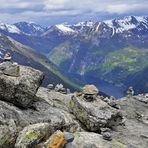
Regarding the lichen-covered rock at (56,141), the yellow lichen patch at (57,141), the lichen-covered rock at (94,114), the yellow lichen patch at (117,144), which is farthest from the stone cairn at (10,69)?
the yellow lichen patch at (117,144)

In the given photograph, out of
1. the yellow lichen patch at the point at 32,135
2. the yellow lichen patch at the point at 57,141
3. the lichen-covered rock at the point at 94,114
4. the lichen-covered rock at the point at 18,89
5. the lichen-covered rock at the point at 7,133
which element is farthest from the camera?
the lichen-covered rock at the point at 94,114

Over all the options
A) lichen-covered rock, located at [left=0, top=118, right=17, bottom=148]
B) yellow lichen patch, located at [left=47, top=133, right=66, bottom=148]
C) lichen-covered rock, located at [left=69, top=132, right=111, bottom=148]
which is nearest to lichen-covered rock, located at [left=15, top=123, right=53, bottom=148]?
lichen-covered rock, located at [left=0, top=118, right=17, bottom=148]

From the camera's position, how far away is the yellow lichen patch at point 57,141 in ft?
82.9

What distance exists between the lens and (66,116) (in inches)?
1291

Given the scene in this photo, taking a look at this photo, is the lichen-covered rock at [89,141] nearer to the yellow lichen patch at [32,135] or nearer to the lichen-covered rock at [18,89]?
the yellow lichen patch at [32,135]

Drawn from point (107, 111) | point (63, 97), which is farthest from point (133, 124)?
point (63, 97)

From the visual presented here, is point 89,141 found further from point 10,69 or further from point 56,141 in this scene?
point 10,69

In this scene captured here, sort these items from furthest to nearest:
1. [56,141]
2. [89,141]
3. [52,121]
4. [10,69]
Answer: [10,69] → [52,121] → [89,141] → [56,141]

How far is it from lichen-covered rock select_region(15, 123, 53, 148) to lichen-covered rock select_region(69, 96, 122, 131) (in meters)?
6.56

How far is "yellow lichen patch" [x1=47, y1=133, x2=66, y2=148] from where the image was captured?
2527cm

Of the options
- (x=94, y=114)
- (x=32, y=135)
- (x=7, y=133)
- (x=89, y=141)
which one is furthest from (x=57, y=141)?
(x=94, y=114)

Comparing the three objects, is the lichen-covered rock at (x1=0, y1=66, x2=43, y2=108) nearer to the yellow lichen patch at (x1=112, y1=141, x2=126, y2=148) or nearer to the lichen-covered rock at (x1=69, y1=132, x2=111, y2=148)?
the lichen-covered rock at (x1=69, y1=132, x2=111, y2=148)

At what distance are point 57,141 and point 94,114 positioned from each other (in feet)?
26.6

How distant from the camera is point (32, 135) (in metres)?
25.4
